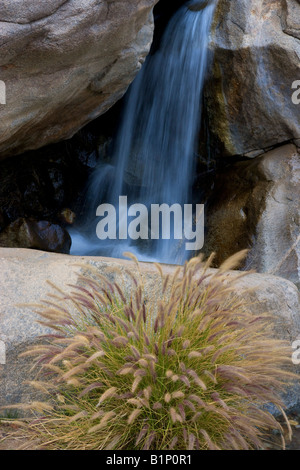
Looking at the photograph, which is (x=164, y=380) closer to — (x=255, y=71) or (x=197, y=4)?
(x=255, y=71)

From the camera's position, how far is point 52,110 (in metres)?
5.12

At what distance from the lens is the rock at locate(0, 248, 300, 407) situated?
297cm

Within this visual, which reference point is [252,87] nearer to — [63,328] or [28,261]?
[28,261]

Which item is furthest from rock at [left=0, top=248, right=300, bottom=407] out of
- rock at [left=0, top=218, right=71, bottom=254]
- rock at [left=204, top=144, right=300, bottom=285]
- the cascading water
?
the cascading water

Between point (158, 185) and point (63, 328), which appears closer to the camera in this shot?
point (63, 328)

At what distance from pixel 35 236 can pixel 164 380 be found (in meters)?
4.25

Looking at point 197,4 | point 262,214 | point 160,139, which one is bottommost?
point 262,214

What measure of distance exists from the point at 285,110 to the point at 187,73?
149 cm

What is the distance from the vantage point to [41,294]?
3.26m

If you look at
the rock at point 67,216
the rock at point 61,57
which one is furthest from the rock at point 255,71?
the rock at point 67,216

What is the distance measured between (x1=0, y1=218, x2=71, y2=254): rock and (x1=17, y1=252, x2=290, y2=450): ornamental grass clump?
3.64m

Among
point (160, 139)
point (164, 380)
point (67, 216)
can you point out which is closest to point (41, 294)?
point (164, 380)

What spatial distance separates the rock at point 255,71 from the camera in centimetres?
586

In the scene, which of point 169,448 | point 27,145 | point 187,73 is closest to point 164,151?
point 187,73
